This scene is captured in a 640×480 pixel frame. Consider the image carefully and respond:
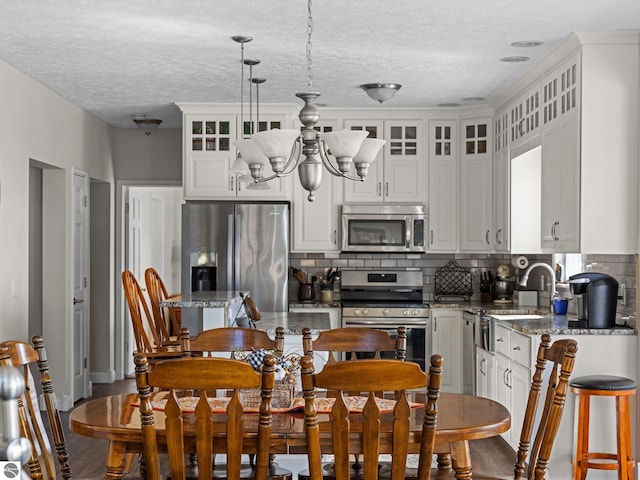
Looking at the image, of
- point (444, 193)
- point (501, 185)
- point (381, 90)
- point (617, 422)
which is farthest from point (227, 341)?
point (444, 193)

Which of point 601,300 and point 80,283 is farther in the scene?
point 80,283

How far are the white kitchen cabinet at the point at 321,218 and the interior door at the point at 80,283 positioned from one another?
186cm

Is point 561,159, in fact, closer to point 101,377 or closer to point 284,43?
point 284,43

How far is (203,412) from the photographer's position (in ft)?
8.26

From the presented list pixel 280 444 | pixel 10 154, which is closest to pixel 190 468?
pixel 280 444

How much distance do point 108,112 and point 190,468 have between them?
5.06 m

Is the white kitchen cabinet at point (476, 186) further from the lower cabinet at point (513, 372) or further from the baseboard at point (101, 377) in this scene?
the baseboard at point (101, 377)

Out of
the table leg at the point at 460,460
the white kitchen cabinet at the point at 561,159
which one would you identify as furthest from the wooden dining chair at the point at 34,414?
the white kitchen cabinet at the point at 561,159

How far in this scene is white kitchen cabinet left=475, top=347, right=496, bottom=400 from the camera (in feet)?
19.6

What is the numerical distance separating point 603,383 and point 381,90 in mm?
2974

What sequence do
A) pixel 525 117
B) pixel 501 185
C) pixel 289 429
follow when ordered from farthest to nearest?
1. pixel 501 185
2. pixel 525 117
3. pixel 289 429

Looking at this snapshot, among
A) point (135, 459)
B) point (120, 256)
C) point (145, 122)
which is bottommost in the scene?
point (135, 459)

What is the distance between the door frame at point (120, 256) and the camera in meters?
8.67

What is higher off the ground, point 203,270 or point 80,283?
point 203,270
